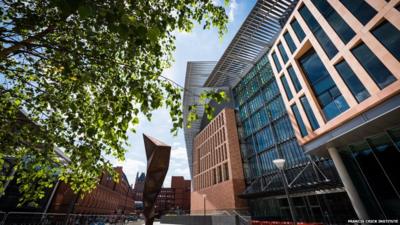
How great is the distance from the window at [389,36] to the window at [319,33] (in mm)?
2504

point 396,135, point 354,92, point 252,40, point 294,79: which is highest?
point 252,40

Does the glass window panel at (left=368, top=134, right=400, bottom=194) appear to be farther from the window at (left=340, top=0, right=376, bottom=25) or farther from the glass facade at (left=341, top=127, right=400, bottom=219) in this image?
the window at (left=340, top=0, right=376, bottom=25)

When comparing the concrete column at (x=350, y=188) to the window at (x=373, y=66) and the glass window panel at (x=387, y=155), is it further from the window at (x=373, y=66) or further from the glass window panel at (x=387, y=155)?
the window at (x=373, y=66)

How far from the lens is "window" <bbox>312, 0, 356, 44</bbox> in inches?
452

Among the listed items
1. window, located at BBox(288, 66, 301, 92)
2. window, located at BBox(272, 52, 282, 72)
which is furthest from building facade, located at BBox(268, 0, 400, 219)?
window, located at BBox(272, 52, 282, 72)

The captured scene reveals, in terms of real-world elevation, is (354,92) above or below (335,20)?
below

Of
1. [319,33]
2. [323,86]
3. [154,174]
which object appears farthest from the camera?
[319,33]

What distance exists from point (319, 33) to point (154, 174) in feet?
48.4

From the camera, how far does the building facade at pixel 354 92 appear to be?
9445 millimetres

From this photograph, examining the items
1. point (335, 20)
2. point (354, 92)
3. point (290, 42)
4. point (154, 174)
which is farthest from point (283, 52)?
point (154, 174)

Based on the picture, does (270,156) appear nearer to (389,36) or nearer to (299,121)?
(299,121)

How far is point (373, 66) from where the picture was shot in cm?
994

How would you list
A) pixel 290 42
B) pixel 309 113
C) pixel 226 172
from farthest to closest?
1. pixel 226 172
2. pixel 290 42
3. pixel 309 113

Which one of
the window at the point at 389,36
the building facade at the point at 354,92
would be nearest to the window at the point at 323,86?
the building facade at the point at 354,92
